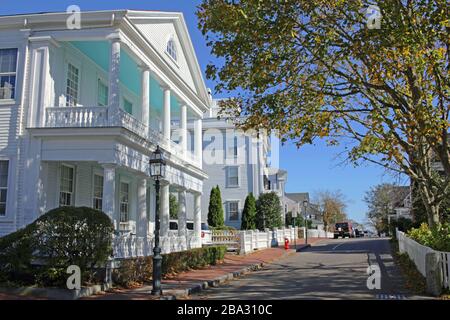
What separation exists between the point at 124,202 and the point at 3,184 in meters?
6.93

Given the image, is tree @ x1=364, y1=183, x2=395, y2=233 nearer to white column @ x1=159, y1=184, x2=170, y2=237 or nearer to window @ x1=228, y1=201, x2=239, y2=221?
window @ x1=228, y1=201, x2=239, y2=221

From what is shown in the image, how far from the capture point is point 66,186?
684 inches

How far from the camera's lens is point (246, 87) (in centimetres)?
1402

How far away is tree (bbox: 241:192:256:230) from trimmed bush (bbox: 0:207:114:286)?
26173mm

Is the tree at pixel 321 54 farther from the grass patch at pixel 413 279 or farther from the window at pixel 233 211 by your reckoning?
the window at pixel 233 211

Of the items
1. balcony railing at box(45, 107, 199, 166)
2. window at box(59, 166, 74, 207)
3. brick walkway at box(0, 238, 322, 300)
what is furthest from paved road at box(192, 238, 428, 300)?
window at box(59, 166, 74, 207)

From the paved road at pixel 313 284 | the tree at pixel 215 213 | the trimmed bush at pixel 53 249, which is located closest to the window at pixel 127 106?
the paved road at pixel 313 284

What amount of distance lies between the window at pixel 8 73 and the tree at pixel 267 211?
26.3 meters

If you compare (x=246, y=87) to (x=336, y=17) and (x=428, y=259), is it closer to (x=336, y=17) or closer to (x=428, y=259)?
(x=336, y=17)

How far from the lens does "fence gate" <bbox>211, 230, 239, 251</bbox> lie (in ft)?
91.2

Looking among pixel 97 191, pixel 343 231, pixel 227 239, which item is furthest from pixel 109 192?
pixel 343 231

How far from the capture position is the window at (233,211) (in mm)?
41844

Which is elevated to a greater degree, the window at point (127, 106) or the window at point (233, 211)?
the window at point (127, 106)

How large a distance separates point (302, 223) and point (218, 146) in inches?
923
